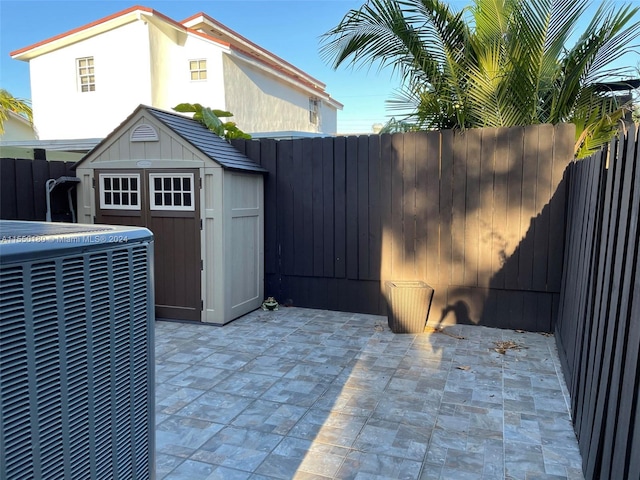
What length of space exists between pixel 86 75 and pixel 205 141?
9.04 m

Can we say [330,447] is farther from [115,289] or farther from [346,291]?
[346,291]

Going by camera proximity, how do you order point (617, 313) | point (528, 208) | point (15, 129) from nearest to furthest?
point (617, 313), point (528, 208), point (15, 129)

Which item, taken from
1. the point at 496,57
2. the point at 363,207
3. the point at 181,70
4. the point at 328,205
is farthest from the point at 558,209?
the point at 181,70

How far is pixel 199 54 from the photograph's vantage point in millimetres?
11930

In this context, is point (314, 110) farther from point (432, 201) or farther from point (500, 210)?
point (500, 210)

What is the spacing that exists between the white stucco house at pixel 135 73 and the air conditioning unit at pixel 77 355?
32.5 ft

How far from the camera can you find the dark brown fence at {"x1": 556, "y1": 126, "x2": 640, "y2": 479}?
1818 mm

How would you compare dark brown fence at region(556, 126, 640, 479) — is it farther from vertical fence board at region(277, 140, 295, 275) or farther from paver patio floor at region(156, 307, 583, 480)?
vertical fence board at region(277, 140, 295, 275)

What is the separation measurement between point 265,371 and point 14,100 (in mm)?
14400

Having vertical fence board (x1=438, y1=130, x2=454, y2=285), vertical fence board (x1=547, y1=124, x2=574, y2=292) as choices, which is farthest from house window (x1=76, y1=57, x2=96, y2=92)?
vertical fence board (x1=547, y1=124, x2=574, y2=292)

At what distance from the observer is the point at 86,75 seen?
12.4 meters

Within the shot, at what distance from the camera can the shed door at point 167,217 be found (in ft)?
17.6

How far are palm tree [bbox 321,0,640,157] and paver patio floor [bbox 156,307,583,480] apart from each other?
9.30 feet

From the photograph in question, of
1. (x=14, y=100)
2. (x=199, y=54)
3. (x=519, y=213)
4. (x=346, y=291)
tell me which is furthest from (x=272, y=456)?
(x=14, y=100)
